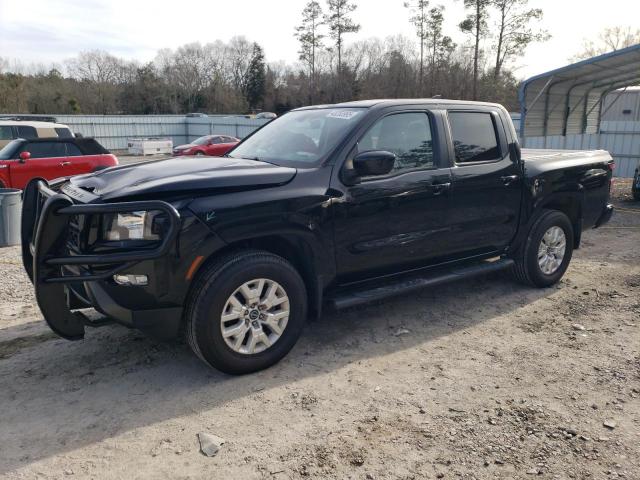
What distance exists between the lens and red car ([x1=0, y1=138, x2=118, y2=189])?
10.9m

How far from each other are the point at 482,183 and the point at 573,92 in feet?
50.4

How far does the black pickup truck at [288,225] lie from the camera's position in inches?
133

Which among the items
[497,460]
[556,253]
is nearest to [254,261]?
[497,460]

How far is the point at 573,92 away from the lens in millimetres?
17953

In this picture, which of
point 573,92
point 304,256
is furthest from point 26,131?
point 573,92

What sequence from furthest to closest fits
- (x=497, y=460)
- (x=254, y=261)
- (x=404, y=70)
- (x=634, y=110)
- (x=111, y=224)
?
(x=404, y=70)
(x=634, y=110)
(x=254, y=261)
(x=111, y=224)
(x=497, y=460)

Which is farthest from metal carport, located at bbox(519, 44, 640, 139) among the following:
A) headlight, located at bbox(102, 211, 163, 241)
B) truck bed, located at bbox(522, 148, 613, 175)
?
headlight, located at bbox(102, 211, 163, 241)

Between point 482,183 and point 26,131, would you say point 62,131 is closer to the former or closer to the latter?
point 26,131

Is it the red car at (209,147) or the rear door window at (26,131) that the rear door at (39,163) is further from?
the red car at (209,147)

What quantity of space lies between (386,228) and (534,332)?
165cm

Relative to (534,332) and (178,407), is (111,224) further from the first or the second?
(534,332)

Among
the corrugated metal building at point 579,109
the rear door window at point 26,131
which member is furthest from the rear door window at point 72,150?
the corrugated metal building at point 579,109

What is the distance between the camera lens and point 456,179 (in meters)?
4.79

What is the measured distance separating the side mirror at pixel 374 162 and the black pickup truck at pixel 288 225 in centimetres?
1
